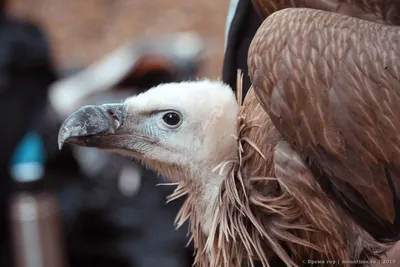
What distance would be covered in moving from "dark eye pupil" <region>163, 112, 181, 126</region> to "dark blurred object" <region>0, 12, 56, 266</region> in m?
1.77

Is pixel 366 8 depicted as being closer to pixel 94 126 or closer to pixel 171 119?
pixel 171 119

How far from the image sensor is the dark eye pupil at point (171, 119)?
1.41 m

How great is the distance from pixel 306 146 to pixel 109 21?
4.72 metres

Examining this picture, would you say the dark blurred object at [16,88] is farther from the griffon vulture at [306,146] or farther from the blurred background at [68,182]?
the griffon vulture at [306,146]

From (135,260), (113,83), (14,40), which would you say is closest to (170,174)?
(135,260)

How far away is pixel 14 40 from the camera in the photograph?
306 cm

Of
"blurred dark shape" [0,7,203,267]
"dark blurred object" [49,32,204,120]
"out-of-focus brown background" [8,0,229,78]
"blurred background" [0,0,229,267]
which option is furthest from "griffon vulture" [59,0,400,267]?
"out-of-focus brown background" [8,0,229,78]

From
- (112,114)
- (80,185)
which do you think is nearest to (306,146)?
(112,114)

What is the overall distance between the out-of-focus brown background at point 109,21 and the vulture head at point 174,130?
333 cm

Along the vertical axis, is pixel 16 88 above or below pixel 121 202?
above

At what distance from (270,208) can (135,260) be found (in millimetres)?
1783

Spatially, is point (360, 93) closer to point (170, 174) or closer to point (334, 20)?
point (334, 20)

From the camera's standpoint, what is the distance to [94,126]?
135 centimetres

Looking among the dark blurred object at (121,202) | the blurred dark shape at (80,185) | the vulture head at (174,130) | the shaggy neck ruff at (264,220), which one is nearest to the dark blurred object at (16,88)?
the blurred dark shape at (80,185)
